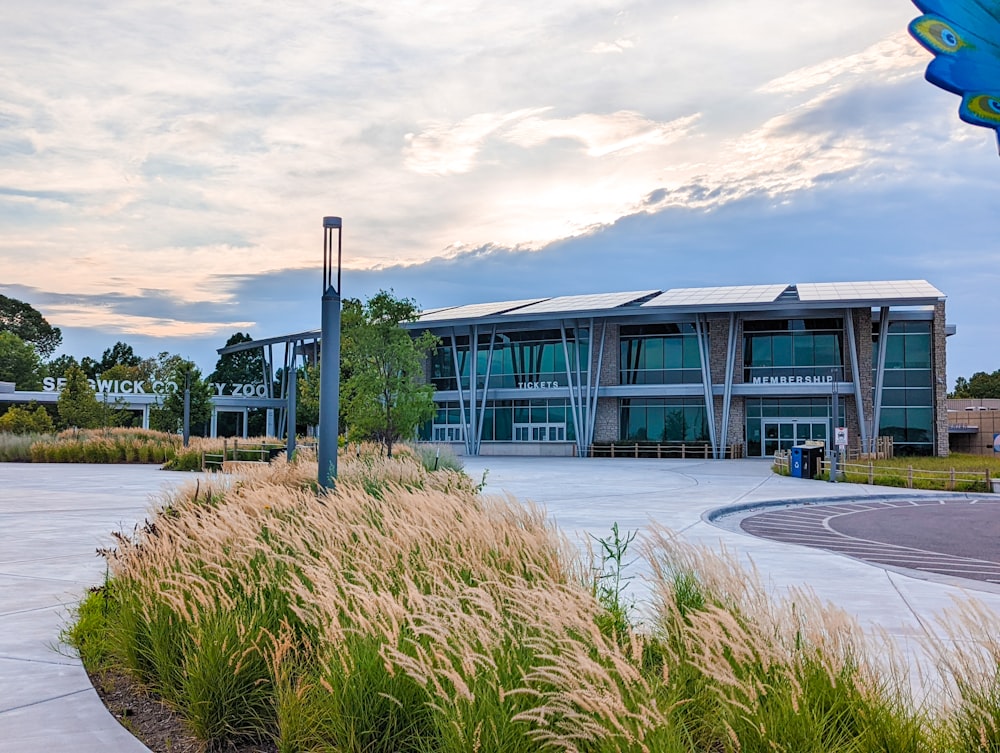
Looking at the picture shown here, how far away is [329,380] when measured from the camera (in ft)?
37.1

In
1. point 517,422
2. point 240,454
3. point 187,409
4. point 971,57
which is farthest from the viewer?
point 517,422

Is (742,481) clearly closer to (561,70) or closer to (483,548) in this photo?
(561,70)

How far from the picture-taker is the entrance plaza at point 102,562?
206 inches

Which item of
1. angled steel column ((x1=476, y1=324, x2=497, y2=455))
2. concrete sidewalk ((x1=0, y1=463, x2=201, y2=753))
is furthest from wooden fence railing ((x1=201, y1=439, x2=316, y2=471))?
angled steel column ((x1=476, y1=324, x2=497, y2=455))

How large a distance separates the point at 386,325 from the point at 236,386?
5398 cm

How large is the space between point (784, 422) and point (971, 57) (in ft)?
134

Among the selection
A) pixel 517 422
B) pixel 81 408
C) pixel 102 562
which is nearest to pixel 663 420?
pixel 517 422

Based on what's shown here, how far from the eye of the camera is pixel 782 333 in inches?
1983

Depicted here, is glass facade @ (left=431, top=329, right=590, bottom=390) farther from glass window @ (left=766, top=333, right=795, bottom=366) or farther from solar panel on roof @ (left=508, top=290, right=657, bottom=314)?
glass window @ (left=766, top=333, right=795, bottom=366)

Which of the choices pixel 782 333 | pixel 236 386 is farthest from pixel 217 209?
pixel 236 386

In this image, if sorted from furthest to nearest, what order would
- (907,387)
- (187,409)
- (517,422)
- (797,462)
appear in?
1. (517,422)
2. (907,387)
3. (187,409)
4. (797,462)

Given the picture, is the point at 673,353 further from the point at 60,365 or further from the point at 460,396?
the point at 60,365

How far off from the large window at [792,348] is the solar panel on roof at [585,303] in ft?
25.0

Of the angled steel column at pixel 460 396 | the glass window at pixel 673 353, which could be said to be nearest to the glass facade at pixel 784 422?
the glass window at pixel 673 353
